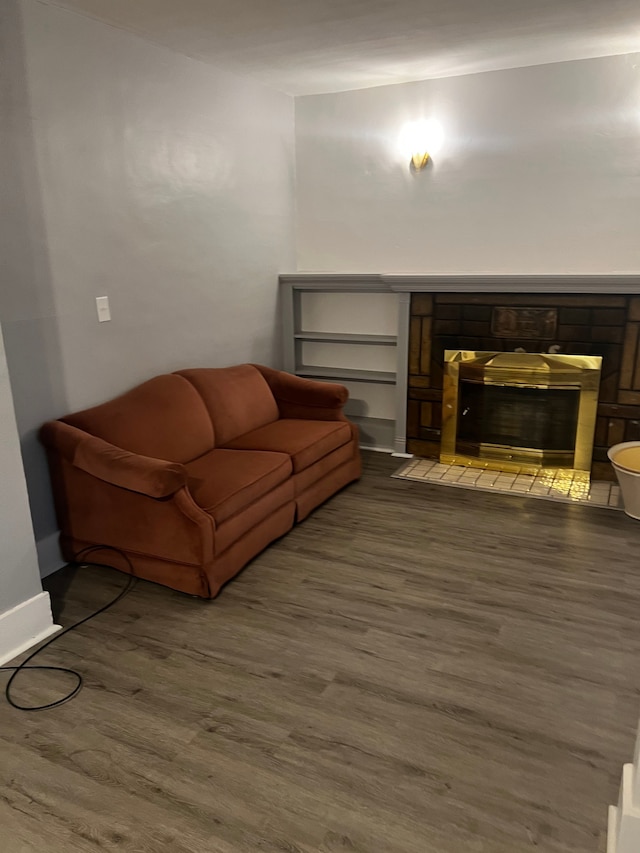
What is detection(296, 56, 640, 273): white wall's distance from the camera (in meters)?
3.88

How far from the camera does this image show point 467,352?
4.29m

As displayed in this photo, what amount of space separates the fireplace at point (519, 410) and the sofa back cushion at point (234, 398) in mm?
1294

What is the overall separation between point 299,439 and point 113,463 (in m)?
1.17

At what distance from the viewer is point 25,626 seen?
247 cm

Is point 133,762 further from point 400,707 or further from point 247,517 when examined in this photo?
point 247,517

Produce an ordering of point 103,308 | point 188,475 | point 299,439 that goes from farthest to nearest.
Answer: point 299,439, point 103,308, point 188,475

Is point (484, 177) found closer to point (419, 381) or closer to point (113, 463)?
point (419, 381)

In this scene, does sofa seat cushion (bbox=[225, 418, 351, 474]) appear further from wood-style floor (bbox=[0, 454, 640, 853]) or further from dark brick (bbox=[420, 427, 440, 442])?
dark brick (bbox=[420, 427, 440, 442])

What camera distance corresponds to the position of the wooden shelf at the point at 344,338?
4668mm

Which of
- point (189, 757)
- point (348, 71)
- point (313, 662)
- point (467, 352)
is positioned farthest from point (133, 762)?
point (348, 71)

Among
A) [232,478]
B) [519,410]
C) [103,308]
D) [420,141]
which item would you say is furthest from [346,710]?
[420,141]

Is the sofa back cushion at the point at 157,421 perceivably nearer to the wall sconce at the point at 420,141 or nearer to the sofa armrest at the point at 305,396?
the sofa armrest at the point at 305,396

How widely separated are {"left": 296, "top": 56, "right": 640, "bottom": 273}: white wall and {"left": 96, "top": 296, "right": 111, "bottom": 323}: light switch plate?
210 centimetres

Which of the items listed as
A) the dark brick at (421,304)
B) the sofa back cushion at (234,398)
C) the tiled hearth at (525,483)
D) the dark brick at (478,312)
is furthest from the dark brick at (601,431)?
the sofa back cushion at (234,398)
